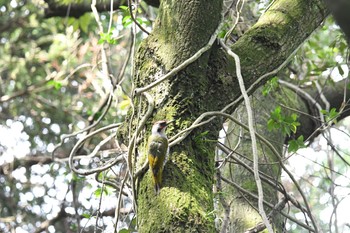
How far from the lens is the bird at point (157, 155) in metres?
1.79

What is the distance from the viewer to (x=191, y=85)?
2014 millimetres

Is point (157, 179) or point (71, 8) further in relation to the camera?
point (71, 8)

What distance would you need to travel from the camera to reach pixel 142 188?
75.1 inches

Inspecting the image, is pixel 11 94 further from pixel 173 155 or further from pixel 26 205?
pixel 173 155

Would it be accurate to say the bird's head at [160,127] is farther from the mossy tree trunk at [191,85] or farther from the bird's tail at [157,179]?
the bird's tail at [157,179]

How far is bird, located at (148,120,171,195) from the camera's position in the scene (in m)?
1.79

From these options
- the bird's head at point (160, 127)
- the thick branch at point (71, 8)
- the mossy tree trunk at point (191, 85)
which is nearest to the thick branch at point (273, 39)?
the mossy tree trunk at point (191, 85)

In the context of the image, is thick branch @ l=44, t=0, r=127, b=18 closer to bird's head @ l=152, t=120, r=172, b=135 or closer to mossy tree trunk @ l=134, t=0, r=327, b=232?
mossy tree trunk @ l=134, t=0, r=327, b=232

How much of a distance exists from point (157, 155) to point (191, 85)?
0.34 m

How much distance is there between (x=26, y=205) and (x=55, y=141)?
82cm

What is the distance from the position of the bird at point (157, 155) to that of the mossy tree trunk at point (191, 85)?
26mm

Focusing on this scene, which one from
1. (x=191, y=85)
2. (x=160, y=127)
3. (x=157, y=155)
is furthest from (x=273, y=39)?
(x=157, y=155)

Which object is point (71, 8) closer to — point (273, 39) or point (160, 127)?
point (273, 39)

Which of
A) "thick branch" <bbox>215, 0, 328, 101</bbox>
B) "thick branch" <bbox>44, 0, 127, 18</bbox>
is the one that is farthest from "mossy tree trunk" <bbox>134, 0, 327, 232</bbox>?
"thick branch" <bbox>44, 0, 127, 18</bbox>
